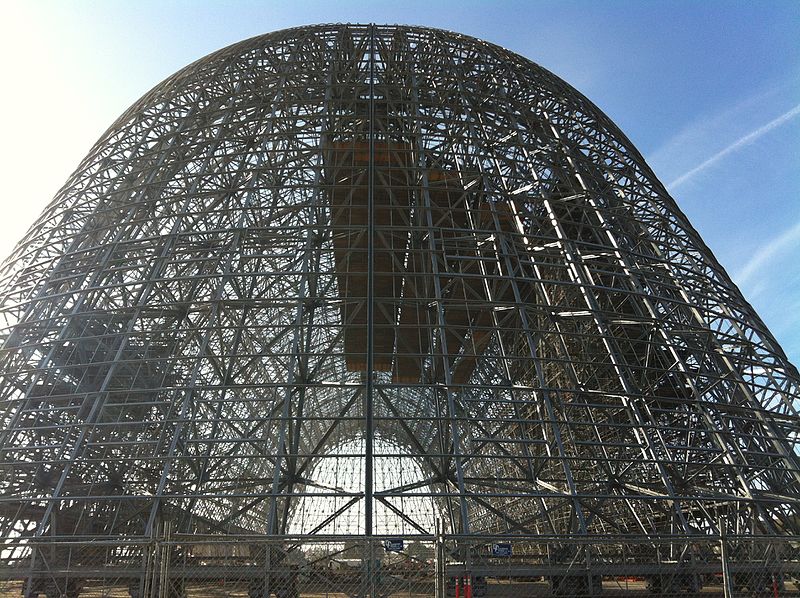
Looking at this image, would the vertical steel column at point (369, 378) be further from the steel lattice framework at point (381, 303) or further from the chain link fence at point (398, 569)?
the chain link fence at point (398, 569)

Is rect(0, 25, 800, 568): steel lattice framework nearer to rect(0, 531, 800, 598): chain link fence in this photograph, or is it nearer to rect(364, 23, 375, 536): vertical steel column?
rect(364, 23, 375, 536): vertical steel column

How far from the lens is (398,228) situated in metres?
15.2

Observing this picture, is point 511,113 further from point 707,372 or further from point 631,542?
point 631,542

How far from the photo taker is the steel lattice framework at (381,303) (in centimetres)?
1360

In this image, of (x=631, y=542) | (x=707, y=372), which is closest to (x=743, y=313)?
(x=707, y=372)

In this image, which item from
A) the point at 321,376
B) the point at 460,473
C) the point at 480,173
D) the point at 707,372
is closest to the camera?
the point at 460,473

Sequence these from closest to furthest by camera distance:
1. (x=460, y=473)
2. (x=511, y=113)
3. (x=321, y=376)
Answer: (x=460, y=473)
(x=511, y=113)
(x=321, y=376)

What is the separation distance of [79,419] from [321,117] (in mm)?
12377

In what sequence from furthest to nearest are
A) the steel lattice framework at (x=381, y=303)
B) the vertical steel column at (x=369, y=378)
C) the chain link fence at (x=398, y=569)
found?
the steel lattice framework at (x=381, y=303), the vertical steel column at (x=369, y=378), the chain link fence at (x=398, y=569)

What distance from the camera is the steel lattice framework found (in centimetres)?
1360

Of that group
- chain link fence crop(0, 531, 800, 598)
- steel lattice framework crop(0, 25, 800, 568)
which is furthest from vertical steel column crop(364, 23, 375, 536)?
chain link fence crop(0, 531, 800, 598)

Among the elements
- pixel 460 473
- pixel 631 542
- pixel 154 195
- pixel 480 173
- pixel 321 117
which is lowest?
pixel 631 542

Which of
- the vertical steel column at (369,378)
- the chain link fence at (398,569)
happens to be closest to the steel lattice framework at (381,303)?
the vertical steel column at (369,378)

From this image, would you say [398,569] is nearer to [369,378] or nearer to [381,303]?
[369,378]
